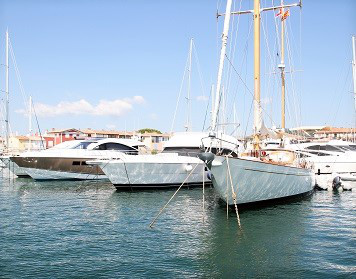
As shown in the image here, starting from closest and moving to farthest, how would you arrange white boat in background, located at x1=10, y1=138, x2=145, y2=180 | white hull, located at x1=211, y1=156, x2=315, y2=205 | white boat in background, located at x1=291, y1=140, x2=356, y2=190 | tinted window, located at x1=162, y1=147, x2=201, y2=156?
1. white hull, located at x1=211, y1=156, x2=315, y2=205
2. tinted window, located at x1=162, y1=147, x2=201, y2=156
3. white boat in background, located at x1=291, y1=140, x2=356, y2=190
4. white boat in background, located at x1=10, y1=138, x2=145, y2=180

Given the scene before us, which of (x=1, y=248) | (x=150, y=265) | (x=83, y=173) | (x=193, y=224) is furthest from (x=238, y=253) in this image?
(x=83, y=173)

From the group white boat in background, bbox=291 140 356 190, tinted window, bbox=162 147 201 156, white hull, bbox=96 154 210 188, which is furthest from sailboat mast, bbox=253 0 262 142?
white boat in background, bbox=291 140 356 190

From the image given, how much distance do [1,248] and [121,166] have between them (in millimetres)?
11166

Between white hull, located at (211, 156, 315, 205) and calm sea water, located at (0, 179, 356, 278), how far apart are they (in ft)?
2.13

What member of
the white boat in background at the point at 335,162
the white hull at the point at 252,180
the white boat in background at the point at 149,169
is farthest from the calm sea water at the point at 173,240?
the white boat in background at the point at 335,162

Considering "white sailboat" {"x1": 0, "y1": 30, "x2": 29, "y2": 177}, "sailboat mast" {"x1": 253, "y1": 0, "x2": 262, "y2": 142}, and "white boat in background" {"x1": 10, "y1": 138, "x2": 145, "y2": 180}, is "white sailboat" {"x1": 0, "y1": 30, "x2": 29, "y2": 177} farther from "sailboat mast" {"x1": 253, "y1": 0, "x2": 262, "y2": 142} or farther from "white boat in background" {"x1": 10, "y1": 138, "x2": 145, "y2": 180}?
"sailboat mast" {"x1": 253, "y1": 0, "x2": 262, "y2": 142}

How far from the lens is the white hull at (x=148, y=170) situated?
70.2ft

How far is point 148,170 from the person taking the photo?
71.6ft

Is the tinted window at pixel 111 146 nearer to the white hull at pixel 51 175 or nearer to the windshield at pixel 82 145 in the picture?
the windshield at pixel 82 145

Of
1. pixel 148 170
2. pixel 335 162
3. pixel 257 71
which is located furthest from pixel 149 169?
pixel 335 162

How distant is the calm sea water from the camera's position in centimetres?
883

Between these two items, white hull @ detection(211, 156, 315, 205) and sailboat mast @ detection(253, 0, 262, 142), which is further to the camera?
sailboat mast @ detection(253, 0, 262, 142)

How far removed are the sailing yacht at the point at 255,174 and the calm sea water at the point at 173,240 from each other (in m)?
0.66

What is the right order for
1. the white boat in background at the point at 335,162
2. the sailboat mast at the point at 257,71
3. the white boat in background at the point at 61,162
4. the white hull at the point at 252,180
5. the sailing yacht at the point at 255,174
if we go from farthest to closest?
the white boat in background at the point at 61,162 → the white boat in background at the point at 335,162 → the sailboat mast at the point at 257,71 → the white hull at the point at 252,180 → the sailing yacht at the point at 255,174
